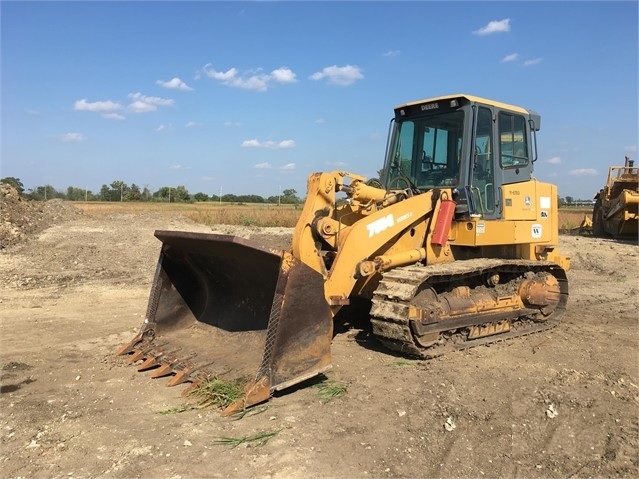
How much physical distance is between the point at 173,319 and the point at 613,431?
4.60 meters

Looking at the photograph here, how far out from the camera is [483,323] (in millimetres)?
6895

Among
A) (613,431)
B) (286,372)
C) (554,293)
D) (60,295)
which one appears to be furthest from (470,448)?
(60,295)

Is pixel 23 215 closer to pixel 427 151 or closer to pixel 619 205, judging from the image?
pixel 427 151

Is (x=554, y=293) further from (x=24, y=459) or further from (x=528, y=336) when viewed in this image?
(x=24, y=459)

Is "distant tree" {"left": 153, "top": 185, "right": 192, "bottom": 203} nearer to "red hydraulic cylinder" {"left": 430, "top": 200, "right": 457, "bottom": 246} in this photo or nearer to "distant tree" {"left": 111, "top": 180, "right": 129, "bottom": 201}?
"distant tree" {"left": 111, "top": 180, "right": 129, "bottom": 201}

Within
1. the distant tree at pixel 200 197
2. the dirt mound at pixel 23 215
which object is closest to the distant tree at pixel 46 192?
the distant tree at pixel 200 197

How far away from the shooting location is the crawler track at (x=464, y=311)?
585 cm

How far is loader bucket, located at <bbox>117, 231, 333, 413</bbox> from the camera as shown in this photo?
479 cm

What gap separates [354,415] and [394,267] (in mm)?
2240

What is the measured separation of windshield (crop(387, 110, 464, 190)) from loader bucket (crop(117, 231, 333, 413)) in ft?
9.48

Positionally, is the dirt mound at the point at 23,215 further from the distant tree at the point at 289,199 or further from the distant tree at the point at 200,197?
the distant tree at the point at 200,197

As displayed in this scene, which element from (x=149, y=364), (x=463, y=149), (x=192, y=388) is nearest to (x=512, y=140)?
(x=463, y=149)

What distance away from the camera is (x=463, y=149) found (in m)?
6.95

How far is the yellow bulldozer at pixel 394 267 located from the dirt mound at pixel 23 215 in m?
12.6
